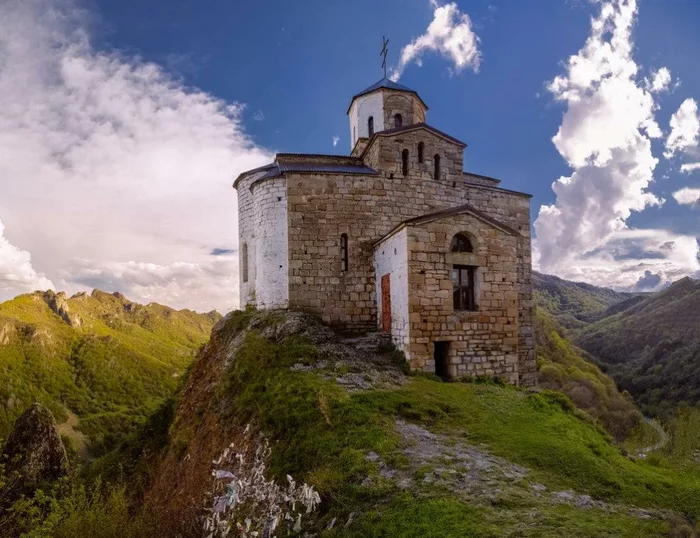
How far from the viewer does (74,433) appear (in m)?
60.8

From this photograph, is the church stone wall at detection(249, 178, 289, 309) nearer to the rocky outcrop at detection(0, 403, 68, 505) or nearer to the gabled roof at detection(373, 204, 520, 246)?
the gabled roof at detection(373, 204, 520, 246)

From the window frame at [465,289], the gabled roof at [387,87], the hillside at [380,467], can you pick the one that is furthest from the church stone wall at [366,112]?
the hillside at [380,467]

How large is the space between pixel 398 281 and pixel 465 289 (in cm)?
204

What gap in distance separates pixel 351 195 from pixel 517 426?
9829mm

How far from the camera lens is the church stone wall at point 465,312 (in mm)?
12391

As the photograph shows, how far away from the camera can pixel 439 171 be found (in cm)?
1664

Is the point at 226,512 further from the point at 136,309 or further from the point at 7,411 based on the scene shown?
the point at 136,309

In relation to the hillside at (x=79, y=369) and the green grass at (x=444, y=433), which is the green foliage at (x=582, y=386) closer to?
the green grass at (x=444, y=433)

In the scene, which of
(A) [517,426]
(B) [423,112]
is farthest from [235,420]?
(B) [423,112]

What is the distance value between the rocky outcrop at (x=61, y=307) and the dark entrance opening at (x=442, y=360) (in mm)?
102592

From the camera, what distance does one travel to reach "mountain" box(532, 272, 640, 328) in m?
90.4

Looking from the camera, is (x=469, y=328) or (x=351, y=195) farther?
(x=351, y=195)

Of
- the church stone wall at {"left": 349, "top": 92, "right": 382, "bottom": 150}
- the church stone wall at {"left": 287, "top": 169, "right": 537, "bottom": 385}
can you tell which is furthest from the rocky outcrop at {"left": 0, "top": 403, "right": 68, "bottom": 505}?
the church stone wall at {"left": 349, "top": 92, "right": 382, "bottom": 150}

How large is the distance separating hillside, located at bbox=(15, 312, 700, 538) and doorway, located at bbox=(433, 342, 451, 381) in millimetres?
930
